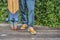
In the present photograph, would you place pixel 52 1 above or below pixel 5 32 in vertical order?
above

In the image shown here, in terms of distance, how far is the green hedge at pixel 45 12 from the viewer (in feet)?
18.5

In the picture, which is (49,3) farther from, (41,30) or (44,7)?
(41,30)

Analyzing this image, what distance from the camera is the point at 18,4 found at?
485 centimetres

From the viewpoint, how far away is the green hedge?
18.5 feet

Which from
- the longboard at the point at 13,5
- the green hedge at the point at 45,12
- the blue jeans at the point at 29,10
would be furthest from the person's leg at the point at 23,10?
the green hedge at the point at 45,12

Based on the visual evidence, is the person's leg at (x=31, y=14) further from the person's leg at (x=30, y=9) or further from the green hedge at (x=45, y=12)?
the green hedge at (x=45, y=12)

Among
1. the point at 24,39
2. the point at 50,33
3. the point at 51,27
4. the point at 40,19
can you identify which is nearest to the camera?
the point at 24,39

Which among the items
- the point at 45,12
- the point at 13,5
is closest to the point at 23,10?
the point at 13,5

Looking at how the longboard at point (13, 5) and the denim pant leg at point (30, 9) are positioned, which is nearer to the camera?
the denim pant leg at point (30, 9)

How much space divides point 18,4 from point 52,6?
4.35 ft

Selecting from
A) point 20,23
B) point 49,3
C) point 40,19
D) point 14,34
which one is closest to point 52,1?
point 49,3

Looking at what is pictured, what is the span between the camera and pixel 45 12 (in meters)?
5.89

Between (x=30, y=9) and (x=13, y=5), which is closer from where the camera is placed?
(x=30, y=9)

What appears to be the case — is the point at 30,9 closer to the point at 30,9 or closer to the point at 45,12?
the point at 30,9
